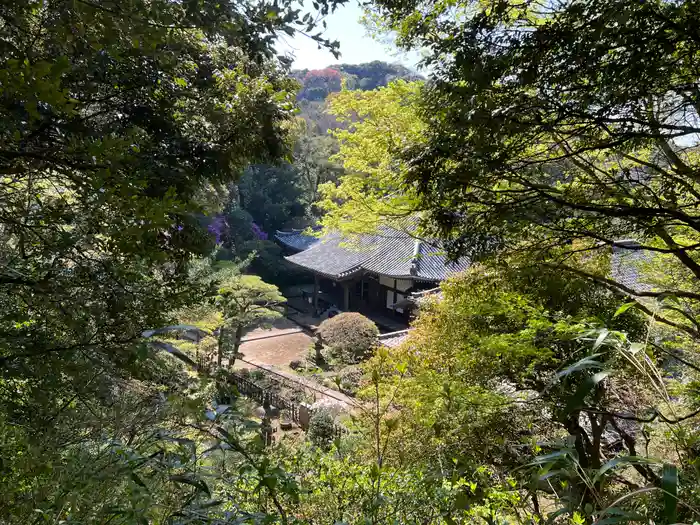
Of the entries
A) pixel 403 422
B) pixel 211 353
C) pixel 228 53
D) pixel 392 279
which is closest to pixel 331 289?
pixel 392 279

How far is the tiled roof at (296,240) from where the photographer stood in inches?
888

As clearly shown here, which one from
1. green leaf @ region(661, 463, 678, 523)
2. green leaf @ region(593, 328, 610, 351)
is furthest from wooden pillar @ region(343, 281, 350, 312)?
green leaf @ region(661, 463, 678, 523)

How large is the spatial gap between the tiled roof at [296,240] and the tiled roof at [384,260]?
62.3 inches

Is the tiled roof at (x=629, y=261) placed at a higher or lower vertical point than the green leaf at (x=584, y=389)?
lower

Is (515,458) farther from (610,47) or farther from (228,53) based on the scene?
(228,53)

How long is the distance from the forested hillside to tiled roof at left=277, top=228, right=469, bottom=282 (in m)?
8.61

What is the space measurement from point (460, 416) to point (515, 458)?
3.79 feet

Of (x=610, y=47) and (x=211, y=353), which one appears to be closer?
(x=610, y=47)

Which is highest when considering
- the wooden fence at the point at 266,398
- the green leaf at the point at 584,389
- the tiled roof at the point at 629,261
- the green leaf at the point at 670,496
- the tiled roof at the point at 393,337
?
the green leaf at the point at 584,389

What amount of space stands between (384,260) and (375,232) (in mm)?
11425

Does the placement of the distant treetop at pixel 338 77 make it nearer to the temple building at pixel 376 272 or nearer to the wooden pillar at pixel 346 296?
the temple building at pixel 376 272

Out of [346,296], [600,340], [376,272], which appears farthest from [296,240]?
[600,340]

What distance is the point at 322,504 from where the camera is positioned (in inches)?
85.9

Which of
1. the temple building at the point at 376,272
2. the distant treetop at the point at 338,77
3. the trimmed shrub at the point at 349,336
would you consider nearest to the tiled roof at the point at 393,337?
the trimmed shrub at the point at 349,336
